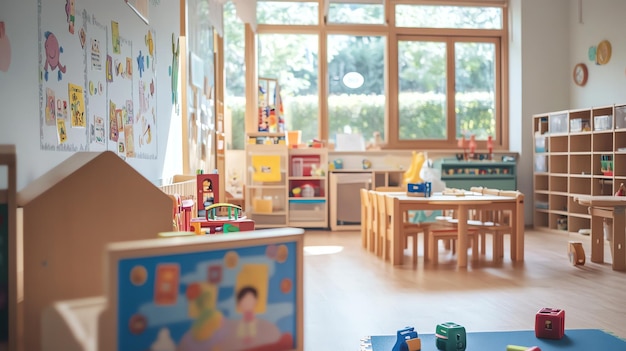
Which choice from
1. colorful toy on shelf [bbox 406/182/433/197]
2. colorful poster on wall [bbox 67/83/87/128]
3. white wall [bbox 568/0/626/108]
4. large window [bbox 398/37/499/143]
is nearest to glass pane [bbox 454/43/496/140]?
large window [bbox 398/37/499/143]

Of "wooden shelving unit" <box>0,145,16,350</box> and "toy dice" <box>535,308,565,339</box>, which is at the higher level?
"wooden shelving unit" <box>0,145,16,350</box>

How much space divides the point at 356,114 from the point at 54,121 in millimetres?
6618

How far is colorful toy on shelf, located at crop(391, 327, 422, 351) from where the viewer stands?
8.73ft

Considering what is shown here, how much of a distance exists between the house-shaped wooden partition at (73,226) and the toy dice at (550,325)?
1975 millimetres

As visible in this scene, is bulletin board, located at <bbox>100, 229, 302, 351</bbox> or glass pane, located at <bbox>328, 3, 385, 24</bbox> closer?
bulletin board, located at <bbox>100, 229, 302, 351</bbox>

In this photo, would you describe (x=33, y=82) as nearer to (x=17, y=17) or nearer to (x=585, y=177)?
(x=17, y=17)

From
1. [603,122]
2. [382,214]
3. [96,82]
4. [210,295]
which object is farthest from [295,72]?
[210,295]

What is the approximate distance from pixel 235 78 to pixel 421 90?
250 centimetres

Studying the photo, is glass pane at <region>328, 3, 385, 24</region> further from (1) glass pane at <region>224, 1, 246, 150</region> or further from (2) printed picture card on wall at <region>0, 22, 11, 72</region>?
(2) printed picture card on wall at <region>0, 22, 11, 72</region>

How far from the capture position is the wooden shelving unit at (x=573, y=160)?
676 centimetres

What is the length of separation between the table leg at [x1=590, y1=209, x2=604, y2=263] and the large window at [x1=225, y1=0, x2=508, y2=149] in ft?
11.5

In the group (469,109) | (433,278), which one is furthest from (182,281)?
(469,109)

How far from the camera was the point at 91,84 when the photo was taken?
9.18ft

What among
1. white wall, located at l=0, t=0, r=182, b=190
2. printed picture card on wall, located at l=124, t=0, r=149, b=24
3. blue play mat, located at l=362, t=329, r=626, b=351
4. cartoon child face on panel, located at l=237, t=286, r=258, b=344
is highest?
printed picture card on wall, located at l=124, t=0, r=149, b=24
